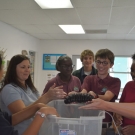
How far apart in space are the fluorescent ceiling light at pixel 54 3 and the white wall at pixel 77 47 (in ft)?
9.06

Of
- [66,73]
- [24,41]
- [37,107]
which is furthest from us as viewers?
[24,41]

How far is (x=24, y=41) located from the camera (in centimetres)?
445

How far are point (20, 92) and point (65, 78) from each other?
491 mm

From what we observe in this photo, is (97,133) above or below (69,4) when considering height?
below

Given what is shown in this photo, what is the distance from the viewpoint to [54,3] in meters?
2.45

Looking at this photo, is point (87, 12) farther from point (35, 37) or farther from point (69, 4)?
point (35, 37)

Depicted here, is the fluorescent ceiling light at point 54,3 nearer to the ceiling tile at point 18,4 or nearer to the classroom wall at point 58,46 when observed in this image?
the ceiling tile at point 18,4

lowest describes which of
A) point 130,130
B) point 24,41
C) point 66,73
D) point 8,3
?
point 130,130

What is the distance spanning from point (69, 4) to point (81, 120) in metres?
2.07

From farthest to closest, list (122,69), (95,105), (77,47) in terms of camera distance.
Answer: (77,47) → (122,69) → (95,105)

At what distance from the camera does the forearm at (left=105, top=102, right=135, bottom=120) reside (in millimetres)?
896

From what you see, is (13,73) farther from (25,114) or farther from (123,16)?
(123,16)

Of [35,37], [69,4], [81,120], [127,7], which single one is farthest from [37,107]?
[35,37]

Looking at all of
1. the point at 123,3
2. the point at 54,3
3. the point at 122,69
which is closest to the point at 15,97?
the point at 54,3
